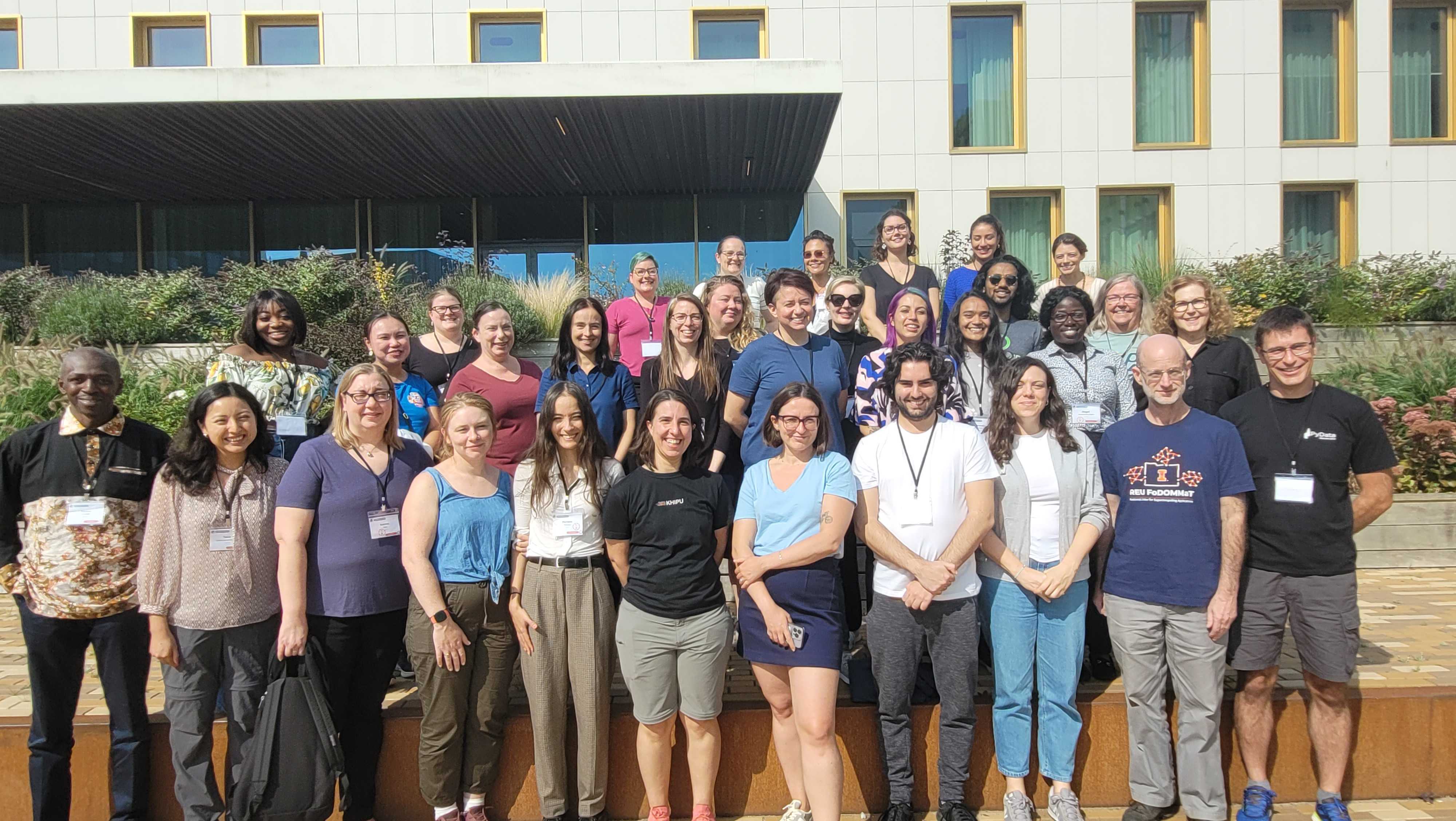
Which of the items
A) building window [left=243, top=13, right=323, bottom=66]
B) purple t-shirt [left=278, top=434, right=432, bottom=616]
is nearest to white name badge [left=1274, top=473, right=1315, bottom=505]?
purple t-shirt [left=278, top=434, right=432, bottom=616]

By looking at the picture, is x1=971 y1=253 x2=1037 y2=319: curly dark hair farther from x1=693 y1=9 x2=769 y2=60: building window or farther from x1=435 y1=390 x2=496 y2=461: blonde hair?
x1=693 y1=9 x2=769 y2=60: building window

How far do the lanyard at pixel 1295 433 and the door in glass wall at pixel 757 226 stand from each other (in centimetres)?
1008

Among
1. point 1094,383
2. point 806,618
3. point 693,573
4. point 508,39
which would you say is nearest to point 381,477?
point 693,573

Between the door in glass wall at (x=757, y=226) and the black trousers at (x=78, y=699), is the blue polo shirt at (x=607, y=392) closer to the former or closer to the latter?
the black trousers at (x=78, y=699)

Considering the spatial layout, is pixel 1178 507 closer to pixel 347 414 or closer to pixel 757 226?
pixel 347 414

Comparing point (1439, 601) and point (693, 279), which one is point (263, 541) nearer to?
point (1439, 601)

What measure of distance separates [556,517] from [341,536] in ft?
2.65

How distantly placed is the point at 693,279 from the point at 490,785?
10.4 meters

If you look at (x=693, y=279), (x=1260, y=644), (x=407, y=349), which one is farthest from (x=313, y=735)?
(x=693, y=279)

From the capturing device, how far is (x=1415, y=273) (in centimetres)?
1093

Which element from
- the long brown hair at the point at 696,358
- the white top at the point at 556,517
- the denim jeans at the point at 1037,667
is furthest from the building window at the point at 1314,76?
the white top at the point at 556,517

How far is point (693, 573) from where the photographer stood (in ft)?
11.0

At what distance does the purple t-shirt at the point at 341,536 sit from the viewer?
327cm

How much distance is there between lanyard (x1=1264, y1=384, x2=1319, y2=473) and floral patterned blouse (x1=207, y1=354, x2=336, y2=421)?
4.25 m
